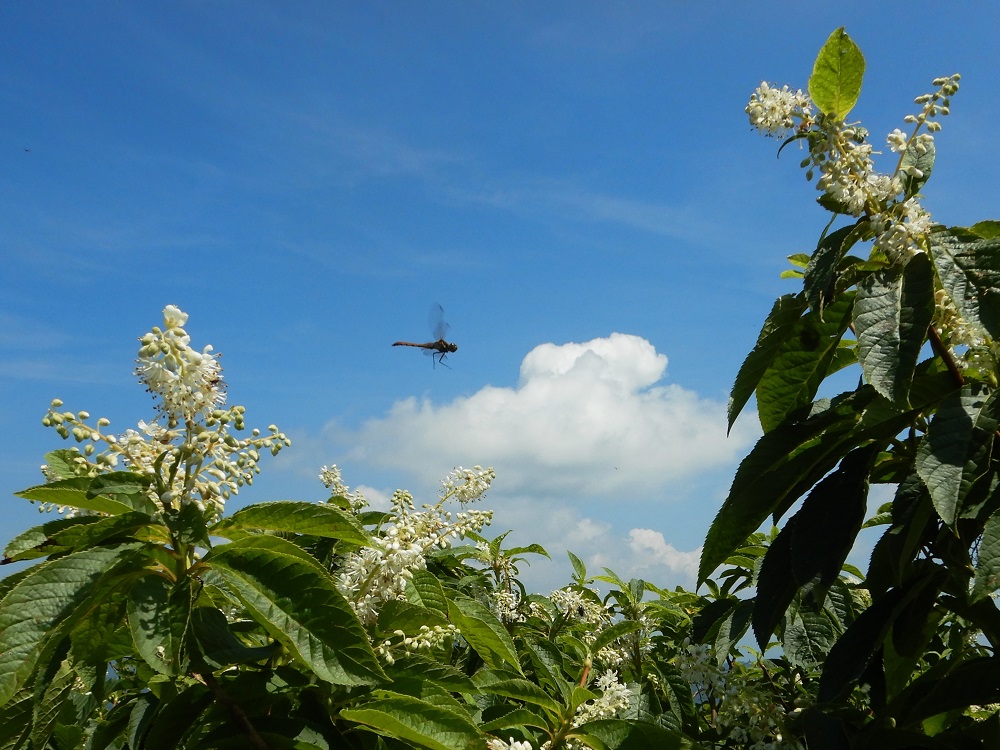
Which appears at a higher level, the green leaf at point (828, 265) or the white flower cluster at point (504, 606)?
the green leaf at point (828, 265)

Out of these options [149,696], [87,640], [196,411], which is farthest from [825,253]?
[149,696]

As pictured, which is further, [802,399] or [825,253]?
[802,399]

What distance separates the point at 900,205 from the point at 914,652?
4.76 ft

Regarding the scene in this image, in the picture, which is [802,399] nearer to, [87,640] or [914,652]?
[914,652]

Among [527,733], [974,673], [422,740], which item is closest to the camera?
[422,740]

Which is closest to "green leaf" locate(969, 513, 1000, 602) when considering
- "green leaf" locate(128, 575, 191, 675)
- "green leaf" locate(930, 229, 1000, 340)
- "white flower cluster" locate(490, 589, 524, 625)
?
"green leaf" locate(930, 229, 1000, 340)

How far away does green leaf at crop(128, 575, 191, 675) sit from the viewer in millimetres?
2039

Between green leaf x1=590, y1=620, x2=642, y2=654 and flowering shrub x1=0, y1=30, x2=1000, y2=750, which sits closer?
flowering shrub x1=0, y1=30, x2=1000, y2=750

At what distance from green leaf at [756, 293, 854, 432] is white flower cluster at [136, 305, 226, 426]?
176cm

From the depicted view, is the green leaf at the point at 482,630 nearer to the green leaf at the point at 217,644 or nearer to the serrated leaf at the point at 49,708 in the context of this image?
the green leaf at the point at 217,644

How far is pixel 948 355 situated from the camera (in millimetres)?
2533

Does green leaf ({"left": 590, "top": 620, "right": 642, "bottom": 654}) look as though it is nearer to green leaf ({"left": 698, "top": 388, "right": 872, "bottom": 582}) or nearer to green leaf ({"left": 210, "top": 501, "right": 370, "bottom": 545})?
green leaf ({"left": 698, "top": 388, "right": 872, "bottom": 582})

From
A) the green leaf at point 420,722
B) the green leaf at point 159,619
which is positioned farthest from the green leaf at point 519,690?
the green leaf at point 159,619

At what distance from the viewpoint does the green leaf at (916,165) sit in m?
2.47
